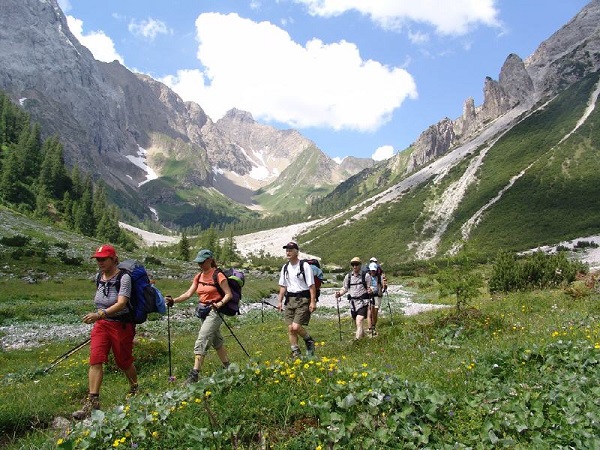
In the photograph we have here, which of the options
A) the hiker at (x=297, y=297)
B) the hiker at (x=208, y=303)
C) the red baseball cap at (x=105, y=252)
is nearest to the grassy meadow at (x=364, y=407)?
the hiker at (x=208, y=303)

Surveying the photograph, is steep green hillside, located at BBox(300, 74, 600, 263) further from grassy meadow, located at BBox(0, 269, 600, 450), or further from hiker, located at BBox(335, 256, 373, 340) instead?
grassy meadow, located at BBox(0, 269, 600, 450)

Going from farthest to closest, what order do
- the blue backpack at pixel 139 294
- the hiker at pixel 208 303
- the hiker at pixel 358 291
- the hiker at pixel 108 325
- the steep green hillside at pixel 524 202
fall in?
the steep green hillside at pixel 524 202, the hiker at pixel 358 291, the hiker at pixel 208 303, the blue backpack at pixel 139 294, the hiker at pixel 108 325

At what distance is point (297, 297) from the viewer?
12477 millimetres

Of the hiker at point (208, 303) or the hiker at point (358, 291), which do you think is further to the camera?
the hiker at point (358, 291)

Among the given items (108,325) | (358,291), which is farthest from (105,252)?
(358,291)

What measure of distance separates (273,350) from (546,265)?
23.9m

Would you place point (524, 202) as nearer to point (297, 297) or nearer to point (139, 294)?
point (297, 297)

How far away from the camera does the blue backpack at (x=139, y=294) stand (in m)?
9.31

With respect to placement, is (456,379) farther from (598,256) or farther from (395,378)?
(598,256)

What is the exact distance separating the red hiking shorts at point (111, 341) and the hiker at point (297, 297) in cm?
441

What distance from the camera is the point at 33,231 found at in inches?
2483

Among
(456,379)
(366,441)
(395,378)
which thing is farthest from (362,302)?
(366,441)

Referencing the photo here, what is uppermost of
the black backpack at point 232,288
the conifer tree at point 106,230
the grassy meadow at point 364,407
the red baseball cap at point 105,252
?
the conifer tree at point 106,230

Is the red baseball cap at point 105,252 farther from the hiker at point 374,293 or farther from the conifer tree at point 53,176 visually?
the conifer tree at point 53,176
